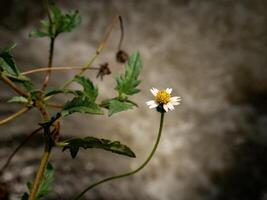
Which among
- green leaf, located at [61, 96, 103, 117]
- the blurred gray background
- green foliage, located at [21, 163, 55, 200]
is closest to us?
green leaf, located at [61, 96, 103, 117]

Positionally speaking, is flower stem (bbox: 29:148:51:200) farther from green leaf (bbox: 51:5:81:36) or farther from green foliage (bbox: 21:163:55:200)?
green leaf (bbox: 51:5:81:36)

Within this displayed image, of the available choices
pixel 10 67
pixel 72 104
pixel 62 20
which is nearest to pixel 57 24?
pixel 62 20

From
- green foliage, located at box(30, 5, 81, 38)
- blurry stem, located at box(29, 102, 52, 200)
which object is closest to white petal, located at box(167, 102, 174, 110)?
blurry stem, located at box(29, 102, 52, 200)

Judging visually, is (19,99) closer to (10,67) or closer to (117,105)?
(10,67)

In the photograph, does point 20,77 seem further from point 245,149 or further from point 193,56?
point 193,56

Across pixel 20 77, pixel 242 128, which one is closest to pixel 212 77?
pixel 242 128

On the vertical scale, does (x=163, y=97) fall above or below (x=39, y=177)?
above

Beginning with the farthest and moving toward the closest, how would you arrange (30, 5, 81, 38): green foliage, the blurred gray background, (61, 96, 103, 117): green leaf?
the blurred gray background
(30, 5, 81, 38): green foliage
(61, 96, 103, 117): green leaf
